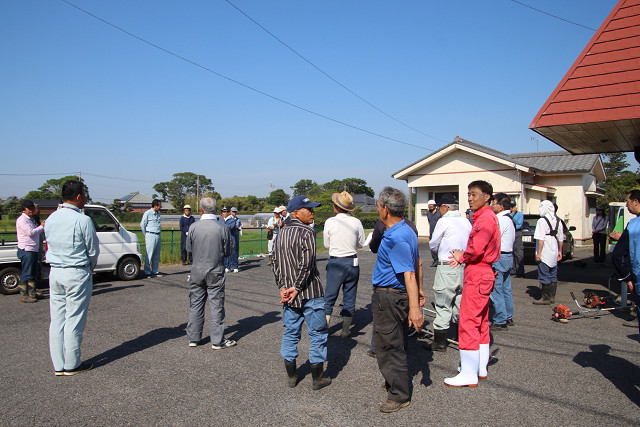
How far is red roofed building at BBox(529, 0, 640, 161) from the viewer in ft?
22.4

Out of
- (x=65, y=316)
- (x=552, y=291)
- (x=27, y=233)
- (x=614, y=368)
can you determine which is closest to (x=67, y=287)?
(x=65, y=316)

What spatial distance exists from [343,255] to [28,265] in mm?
6154

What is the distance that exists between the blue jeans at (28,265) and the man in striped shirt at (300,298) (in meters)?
6.23

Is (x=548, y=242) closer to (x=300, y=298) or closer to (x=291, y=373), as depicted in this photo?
(x=300, y=298)

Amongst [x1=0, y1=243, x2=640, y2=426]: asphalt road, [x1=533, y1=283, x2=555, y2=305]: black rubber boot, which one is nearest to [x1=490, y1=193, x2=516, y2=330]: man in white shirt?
[x1=0, y1=243, x2=640, y2=426]: asphalt road

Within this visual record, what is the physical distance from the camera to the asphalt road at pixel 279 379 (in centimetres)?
358

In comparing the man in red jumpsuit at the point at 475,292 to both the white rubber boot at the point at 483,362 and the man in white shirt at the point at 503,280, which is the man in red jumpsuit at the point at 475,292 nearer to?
the white rubber boot at the point at 483,362

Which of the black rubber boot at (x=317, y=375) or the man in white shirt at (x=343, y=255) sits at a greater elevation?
the man in white shirt at (x=343, y=255)

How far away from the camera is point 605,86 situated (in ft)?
23.2

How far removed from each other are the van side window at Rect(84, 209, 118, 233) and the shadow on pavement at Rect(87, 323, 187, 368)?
5050mm

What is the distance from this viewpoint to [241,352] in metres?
5.23

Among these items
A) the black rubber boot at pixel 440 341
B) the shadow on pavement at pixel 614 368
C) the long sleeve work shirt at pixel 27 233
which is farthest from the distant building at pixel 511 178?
the long sleeve work shirt at pixel 27 233

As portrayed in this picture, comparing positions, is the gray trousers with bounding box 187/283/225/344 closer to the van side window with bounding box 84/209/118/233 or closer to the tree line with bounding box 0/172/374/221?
the van side window with bounding box 84/209/118/233

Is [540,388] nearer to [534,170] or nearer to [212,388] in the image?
[212,388]
